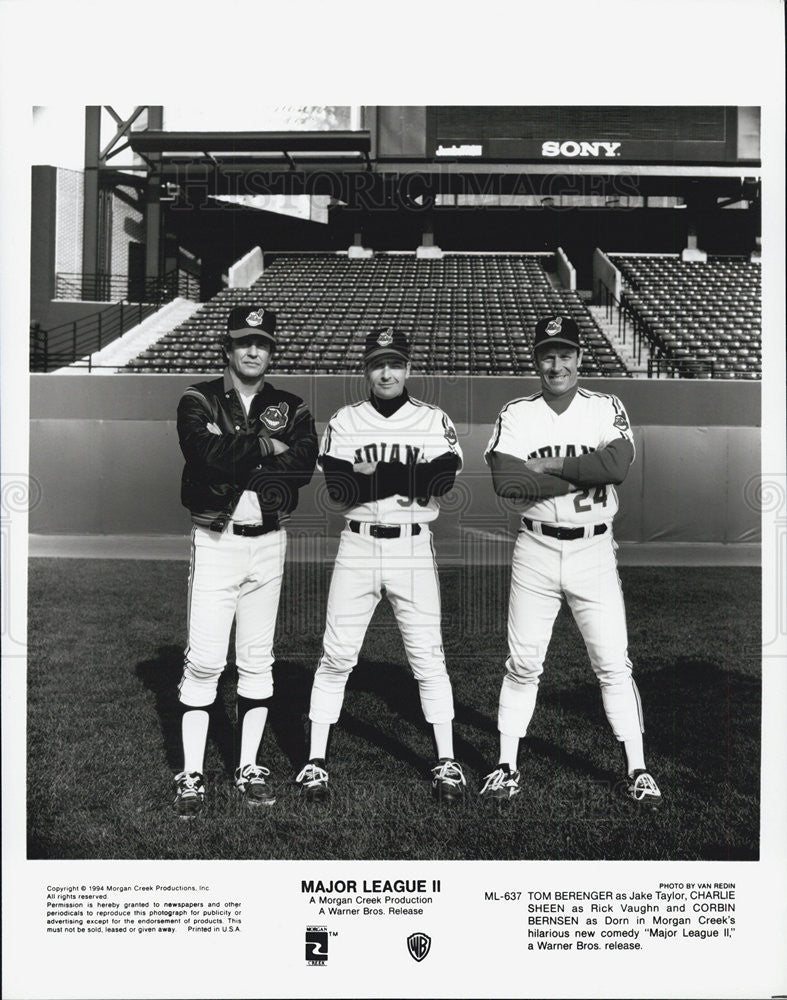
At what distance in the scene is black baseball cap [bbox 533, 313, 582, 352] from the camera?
2.61 m

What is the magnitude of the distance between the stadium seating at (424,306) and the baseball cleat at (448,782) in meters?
2.41

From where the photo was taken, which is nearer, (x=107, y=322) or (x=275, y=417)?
(x=275, y=417)

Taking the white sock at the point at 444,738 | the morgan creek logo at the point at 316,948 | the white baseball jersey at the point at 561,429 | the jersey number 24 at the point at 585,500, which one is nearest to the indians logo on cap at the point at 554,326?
the white baseball jersey at the point at 561,429

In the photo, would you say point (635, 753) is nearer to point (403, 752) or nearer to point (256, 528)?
point (403, 752)

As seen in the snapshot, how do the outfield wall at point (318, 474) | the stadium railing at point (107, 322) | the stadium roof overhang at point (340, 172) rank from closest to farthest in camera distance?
1. the stadium roof overhang at point (340, 172)
2. the outfield wall at point (318, 474)
3. the stadium railing at point (107, 322)

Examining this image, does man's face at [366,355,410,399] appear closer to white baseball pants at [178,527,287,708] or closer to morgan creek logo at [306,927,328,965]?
white baseball pants at [178,527,287,708]

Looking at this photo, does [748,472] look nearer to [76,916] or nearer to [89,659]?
[76,916]

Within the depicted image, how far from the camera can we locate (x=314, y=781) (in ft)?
8.42

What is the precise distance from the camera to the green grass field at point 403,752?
7.79ft

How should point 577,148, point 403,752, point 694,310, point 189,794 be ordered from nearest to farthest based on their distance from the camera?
point 189,794
point 403,752
point 577,148
point 694,310

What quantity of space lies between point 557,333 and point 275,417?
1.04m

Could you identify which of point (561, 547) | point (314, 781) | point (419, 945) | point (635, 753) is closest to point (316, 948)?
point (419, 945)

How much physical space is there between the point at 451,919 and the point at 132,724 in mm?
1641

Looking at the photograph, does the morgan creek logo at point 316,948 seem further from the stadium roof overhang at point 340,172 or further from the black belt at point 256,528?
the stadium roof overhang at point 340,172
